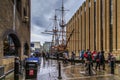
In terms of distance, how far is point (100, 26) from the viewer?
54.8m

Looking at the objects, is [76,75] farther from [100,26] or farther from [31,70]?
[100,26]

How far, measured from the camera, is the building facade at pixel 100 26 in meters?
46.1

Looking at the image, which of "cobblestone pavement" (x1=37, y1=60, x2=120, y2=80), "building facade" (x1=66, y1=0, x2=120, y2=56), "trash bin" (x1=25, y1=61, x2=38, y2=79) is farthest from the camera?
"building facade" (x1=66, y1=0, x2=120, y2=56)

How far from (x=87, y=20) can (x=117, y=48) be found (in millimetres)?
24050

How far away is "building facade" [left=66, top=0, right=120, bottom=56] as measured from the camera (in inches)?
1815

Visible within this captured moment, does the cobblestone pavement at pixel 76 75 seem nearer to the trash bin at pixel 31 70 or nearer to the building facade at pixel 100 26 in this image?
the trash bin at pixel 31 70

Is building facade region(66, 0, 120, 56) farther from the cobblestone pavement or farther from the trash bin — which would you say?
the trash bin

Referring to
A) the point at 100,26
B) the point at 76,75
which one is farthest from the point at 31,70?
the point at 100,26

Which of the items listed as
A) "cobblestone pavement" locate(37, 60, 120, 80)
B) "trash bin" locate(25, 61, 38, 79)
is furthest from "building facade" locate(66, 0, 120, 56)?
"trash bin" locate(25, 61, 38, 79)

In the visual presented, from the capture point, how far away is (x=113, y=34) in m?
47.2

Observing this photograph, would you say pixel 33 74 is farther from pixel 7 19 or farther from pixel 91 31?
pixel 91 31

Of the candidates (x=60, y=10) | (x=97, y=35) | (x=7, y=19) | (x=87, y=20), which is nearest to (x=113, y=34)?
(x=97, y=35)

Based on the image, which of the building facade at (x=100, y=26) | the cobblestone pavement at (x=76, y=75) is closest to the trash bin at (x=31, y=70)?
the cobblestone pavement at (x=76, y=75)

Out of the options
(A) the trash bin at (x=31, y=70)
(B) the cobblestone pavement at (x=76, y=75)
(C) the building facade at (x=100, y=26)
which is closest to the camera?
(A) the trash bin at (x=31, y=70)
